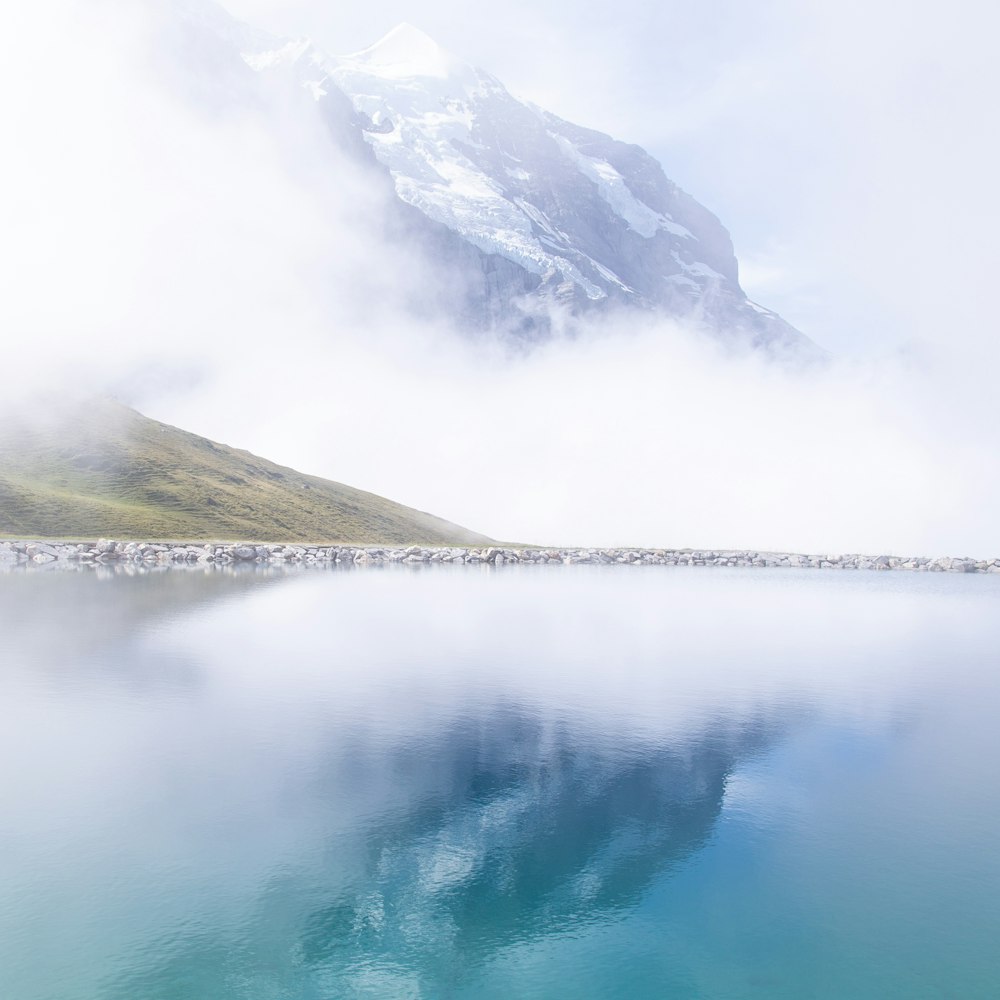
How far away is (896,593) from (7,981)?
171006mm

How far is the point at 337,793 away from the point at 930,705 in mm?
42199

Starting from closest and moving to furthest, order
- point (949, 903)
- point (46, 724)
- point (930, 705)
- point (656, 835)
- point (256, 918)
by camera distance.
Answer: point (256, 918) < point (949, 903) < point (656, 835) < point (46, 724) < point (930, 705)

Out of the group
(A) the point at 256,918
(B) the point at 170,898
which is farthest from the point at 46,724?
(A) the point at 256,918

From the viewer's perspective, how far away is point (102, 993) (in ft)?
61.2

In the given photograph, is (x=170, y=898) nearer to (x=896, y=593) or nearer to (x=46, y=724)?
(x=46, y=724)

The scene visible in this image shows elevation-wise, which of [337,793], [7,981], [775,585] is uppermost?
[775,585]

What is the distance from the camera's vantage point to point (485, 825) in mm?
28578

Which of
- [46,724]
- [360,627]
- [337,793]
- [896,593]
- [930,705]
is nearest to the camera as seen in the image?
[337,793]

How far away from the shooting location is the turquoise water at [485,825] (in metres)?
20.5

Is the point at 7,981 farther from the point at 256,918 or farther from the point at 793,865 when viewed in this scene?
the point at 793,865

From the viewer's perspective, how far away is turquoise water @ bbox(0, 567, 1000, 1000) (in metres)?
20.5

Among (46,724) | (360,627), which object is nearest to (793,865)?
(46,724)

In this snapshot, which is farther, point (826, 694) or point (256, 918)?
point (826, 694)

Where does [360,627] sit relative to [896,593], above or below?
below
